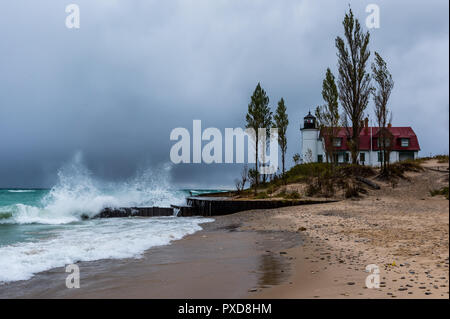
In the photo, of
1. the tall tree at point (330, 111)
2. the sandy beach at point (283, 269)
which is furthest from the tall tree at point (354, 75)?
the sandy beach at point (283, 269)

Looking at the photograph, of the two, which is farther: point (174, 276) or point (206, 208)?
point (206, 208)

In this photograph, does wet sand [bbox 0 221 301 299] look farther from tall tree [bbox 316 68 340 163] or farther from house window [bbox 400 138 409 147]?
house window [bbox 400 138 409 147]

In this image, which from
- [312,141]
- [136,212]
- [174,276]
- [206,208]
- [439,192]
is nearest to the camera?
[174,276]

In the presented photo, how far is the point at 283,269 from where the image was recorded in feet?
19.3

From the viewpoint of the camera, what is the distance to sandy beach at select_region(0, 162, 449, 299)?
14.1 ft

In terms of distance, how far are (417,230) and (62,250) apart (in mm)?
8812

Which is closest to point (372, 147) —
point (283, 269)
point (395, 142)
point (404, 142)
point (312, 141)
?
point (395, 142)

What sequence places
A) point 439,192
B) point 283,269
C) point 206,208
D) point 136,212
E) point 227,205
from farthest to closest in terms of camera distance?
point 136,212
point 206,208
point 227,205
point 439,192
point 283,269

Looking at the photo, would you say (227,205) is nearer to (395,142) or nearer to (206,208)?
(206,208)

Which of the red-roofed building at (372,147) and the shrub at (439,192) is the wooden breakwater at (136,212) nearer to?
the shrub at (439,192)

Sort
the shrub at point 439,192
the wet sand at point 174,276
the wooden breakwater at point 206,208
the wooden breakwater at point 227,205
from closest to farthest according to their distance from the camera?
the wet sand at point 174,276 → the shrub at point 439,192 → the wooden breakwater at point 227,205 → the wooden breakwater at point 206,208

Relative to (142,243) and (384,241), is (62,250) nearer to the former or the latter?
(142,243)

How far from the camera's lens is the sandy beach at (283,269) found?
4285 millimetres
